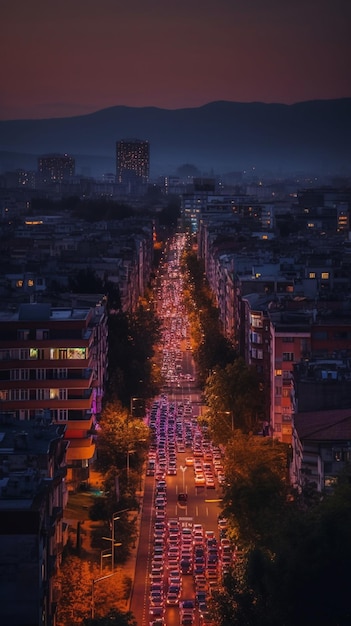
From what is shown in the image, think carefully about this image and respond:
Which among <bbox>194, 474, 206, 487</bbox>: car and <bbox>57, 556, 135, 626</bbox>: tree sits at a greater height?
<bbox>57, 556, 135, 626</bbox>: tree

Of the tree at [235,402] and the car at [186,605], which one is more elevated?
the tree at [235,402]

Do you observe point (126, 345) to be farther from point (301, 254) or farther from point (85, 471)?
point (301, 254)

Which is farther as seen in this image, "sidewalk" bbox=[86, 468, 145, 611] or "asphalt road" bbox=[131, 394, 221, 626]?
"sidewalk" bbox=[86, 468, 145, 611]

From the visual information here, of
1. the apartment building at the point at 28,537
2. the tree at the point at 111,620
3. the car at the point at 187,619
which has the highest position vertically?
the apartment building at the point at 28,537

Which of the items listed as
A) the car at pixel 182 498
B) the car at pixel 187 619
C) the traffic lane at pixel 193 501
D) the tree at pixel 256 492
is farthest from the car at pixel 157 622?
the car at pixel 182 498

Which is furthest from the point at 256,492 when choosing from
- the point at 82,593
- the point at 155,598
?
the point at 82,593

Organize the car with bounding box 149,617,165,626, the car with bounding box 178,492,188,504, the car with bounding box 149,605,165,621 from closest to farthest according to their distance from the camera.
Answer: the car with bounding box 149,617,165,626, the car with bounding box 149,605,165,621, the car with bounding box 178,492,188,504

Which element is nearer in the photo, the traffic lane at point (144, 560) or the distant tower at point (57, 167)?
the traffic lane at point (144, 560)

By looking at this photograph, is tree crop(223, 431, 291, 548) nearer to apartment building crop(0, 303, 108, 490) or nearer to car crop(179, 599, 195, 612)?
car crop(179, 599, 195, 612)

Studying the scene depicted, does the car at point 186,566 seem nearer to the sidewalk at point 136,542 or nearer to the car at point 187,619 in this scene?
the sidewalk at point 136,542

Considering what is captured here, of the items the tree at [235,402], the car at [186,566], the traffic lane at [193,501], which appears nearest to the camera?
the car at [186,566]

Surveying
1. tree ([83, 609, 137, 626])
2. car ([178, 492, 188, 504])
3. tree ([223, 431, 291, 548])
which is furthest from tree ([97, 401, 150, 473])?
tree ([83, 609, 137, 626])

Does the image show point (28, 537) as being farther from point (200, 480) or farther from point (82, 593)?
point (200, 480)
